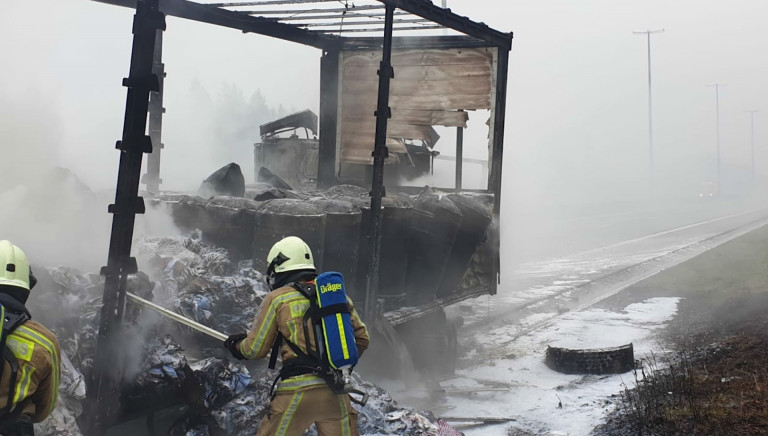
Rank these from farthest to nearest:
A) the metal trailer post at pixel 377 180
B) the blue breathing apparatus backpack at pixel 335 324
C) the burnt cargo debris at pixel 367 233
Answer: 1. the metal trailer post at pixel 377 180
2. the burnt cargo debris at pixel 367 233
3. the blue breathing apparatus backpack at pixel 335 324

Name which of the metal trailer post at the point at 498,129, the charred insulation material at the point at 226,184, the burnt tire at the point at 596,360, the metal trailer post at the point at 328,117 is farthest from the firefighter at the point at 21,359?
the metal trailer post at the point at 328,117

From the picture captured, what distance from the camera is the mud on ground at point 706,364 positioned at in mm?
5457

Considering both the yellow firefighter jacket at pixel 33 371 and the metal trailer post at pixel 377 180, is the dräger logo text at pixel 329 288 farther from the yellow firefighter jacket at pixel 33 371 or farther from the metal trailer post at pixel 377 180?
the metal trailer post at pixel 377 180

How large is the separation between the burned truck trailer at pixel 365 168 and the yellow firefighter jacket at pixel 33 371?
176cm

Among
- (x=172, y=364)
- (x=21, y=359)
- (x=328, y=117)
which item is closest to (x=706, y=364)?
(x=172, y=364)

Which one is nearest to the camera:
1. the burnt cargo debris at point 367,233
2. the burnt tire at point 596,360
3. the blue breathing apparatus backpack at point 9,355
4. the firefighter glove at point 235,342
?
the blue breathing apparatus backpack at point 9,355

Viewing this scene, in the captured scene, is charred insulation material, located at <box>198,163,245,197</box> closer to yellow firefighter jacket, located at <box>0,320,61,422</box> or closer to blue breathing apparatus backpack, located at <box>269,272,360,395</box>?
blue breathing apparatus backpack, located at <box>269,272,360,395</box>

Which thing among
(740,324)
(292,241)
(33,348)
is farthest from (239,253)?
(740,324)

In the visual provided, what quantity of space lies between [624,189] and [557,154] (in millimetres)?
7700

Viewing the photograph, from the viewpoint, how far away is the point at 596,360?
7.92m

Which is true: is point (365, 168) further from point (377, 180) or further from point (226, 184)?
point (377, 180)

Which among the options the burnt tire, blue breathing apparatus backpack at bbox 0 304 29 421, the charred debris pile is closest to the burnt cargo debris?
the charred debris pile

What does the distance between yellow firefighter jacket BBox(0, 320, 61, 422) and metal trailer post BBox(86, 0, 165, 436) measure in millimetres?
1711

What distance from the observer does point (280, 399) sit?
378cm
